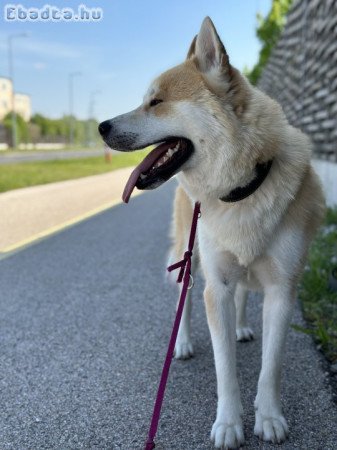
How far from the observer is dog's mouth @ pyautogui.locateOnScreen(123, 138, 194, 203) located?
8.05 ft

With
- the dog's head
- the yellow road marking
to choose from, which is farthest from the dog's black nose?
the yellow road marking

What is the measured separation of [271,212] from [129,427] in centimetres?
119

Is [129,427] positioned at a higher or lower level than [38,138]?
higher

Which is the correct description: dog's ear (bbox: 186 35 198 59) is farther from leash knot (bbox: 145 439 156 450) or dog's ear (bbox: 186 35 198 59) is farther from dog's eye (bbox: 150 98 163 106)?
leash knot (bbox: 145 439 156 450)

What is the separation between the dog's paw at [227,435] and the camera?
234 cm

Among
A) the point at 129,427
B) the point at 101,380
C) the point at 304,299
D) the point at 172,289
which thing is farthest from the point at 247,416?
the point at 172,289

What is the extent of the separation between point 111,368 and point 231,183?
1.39 meters

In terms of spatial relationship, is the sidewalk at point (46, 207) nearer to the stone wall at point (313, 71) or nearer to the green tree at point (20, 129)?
the stone wall at point (313, 71)

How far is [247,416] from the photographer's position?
8.59 feet

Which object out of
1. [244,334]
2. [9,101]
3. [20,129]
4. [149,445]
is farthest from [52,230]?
[9,101]

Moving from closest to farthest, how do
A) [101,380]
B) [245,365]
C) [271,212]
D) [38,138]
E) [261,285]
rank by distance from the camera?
[271,212] < [261,285] < [101,380] < [245,365] < [38,138]

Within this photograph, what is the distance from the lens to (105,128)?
2604 mm

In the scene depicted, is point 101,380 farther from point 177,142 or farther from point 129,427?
point 177,142

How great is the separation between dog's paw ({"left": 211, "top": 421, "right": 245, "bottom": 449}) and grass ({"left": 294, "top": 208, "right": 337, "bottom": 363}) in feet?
3.26
